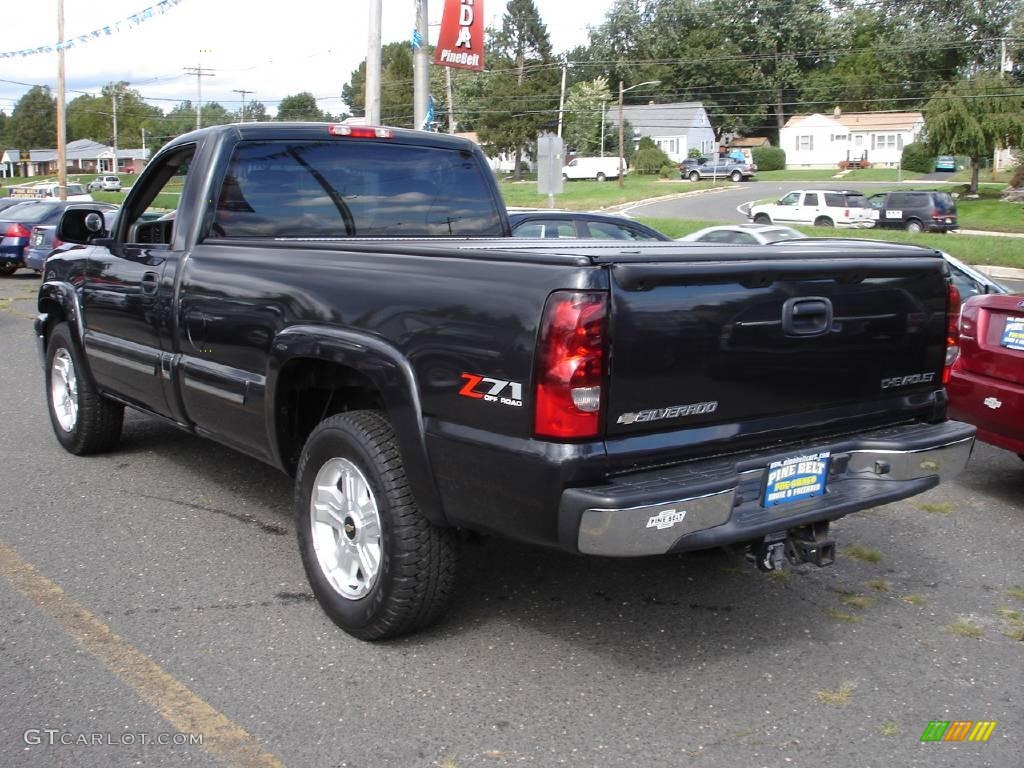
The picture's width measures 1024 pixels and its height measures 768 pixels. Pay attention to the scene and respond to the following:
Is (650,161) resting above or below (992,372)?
above

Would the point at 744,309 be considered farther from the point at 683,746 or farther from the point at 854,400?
the point at 683,746

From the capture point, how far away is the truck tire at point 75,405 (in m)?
6.33

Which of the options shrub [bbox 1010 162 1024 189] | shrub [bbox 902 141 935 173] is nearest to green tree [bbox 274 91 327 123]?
shrub [bbox 902 141 935 173]

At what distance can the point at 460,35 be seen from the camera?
18969 millimetres

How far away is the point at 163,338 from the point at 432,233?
1469 mm

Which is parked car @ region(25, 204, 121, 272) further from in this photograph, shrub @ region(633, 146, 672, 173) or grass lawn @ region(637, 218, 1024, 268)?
shrub @ region(633, 146, 672, 173)

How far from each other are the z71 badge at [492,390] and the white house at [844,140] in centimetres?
8945

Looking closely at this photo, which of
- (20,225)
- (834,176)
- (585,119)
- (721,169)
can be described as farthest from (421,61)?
(585,119)

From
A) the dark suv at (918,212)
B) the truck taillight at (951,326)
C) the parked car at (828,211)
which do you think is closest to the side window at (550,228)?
the truck taillight at (951,326)

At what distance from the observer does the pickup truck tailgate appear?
10.4 ft

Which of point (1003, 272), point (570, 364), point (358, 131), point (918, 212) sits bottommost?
point (1003, 272)

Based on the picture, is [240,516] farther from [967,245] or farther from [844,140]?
[844,140]

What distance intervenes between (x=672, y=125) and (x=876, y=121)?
17.1 meters

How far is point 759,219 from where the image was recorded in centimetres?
3678
